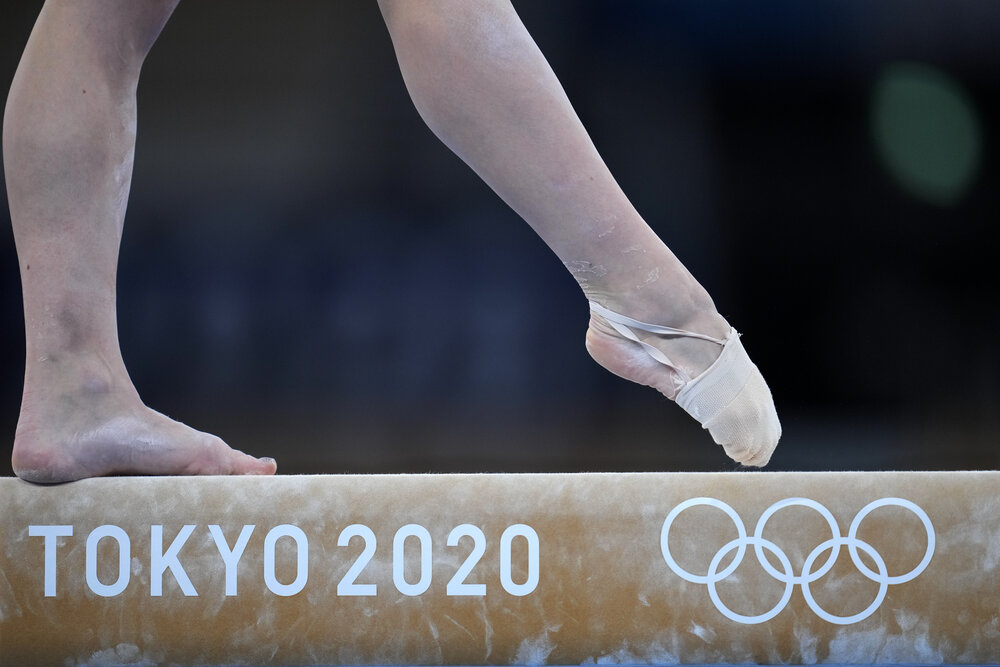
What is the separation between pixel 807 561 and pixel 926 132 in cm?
206

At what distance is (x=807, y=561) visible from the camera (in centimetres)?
119

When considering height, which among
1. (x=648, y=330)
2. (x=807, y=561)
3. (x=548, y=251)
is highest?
(x=648, y=330)

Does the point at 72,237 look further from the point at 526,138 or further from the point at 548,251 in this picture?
the point at 548,251

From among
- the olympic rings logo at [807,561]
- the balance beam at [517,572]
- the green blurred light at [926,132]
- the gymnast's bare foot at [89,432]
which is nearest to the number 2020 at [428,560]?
the balance beam at [517,572]

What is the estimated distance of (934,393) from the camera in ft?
9.18

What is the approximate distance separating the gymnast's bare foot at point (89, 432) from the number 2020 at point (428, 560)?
324 mm

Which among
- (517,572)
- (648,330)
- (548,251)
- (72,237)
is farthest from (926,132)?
(72,237)

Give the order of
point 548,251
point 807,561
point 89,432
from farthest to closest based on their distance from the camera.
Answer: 1. point 548,251
2. point 89,432
3. point 807,561

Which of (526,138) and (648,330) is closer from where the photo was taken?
(526,138)

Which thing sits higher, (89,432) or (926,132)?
(89,432)

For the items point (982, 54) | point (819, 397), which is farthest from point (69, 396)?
point (982, 54)

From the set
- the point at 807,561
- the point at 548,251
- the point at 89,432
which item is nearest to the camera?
the point at 807,561

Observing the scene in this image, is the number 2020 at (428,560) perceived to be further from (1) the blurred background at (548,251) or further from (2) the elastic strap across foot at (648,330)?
(1) the blurred background at (548,251)

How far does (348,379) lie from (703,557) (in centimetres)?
170
